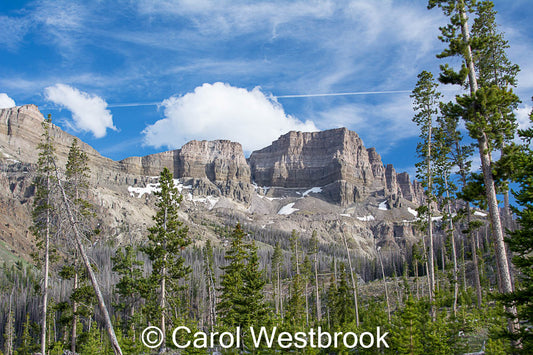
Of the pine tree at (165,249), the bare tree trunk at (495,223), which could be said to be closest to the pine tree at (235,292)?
the pine tree at (165,249)

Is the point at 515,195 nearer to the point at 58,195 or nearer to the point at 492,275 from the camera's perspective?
the point at 58,195

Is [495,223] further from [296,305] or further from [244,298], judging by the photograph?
[296,305]

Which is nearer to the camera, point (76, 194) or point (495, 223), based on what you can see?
point (495, 223)

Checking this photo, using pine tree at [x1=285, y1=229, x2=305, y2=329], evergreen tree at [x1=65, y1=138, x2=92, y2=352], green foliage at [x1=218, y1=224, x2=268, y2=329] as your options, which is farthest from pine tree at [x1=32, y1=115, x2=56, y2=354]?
pine tree at [x1=285, y1=229, x2=305, y2=329]

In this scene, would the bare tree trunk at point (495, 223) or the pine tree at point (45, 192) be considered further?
the pine tree at point (45, 192)

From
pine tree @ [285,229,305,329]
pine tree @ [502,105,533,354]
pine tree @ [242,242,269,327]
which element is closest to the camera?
pine tree @ [502,105,533,354]

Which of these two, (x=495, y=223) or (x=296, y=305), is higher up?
(x=495, y=223)

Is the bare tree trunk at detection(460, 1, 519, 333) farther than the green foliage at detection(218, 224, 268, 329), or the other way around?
the green foliage at detection(218, 224, 268, 329)

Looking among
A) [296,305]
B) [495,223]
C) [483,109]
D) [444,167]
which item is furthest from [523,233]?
[296,305]

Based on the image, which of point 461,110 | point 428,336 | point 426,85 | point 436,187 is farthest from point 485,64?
point 428,336

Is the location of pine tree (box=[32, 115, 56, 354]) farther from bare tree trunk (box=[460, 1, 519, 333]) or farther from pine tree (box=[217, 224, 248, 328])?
bare tree trunk (box=[460, 1, 519, 333])

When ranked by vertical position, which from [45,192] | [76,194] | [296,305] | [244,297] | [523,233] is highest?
[76,194]

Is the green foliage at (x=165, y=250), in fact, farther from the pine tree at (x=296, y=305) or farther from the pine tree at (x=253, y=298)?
the pine tree at (x=296, y=305)

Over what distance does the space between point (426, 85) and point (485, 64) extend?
15.9 feet
